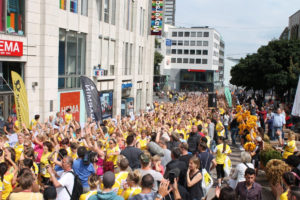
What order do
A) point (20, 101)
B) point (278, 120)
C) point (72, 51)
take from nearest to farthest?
point (20, 101)
point (278, 120)
point (72, 51)

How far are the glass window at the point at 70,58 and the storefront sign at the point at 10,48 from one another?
3480 mm

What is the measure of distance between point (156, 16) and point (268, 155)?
25333 mm

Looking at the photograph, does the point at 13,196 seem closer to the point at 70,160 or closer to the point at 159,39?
the point at 70,160

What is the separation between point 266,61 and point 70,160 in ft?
103

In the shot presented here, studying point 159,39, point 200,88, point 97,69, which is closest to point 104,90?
point 97,69

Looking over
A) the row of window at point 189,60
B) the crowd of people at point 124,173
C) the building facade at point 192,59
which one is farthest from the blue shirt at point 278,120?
the row of window at point 189,60

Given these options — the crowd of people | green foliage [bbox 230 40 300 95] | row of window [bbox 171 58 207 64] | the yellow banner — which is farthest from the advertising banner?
row of window [bbox 171 58 207 64]

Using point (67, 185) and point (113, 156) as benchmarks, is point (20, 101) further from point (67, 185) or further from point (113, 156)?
point (67, 185)

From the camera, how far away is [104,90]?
23.4m

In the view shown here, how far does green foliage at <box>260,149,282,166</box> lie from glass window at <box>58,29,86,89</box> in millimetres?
12083

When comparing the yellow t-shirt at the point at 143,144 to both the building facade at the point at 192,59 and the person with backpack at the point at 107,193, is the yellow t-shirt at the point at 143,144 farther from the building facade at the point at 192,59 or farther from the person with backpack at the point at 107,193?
the building facade at the point at 192,59

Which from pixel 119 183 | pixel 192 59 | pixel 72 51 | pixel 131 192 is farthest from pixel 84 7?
pixel 192 59

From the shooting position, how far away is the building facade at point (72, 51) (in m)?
15.2

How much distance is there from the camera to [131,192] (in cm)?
522
